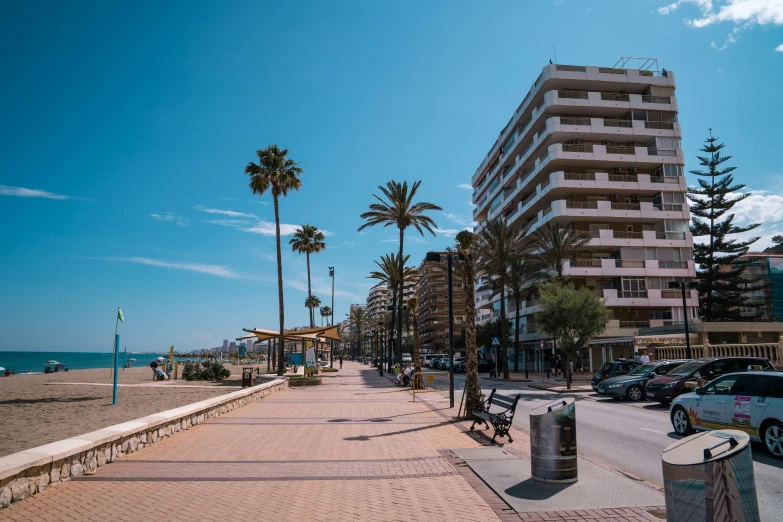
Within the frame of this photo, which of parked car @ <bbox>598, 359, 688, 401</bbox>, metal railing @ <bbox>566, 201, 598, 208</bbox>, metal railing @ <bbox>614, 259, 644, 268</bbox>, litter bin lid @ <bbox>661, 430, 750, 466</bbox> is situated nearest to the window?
litter bin lid @ <bbox>661, 430, 750, 466</bbox>

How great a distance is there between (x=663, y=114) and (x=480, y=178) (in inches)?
1126

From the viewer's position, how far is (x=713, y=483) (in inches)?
145

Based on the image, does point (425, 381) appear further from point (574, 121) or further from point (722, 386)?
point (574, 121)

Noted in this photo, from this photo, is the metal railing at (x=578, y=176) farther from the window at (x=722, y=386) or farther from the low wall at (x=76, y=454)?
the low wall at (x=76, y=454)

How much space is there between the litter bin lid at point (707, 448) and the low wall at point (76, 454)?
22.1ft

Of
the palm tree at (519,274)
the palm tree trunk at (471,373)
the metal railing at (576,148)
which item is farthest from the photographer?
the metal railing at (576,148)

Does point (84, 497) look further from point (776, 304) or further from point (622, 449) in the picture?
point (776, 304)

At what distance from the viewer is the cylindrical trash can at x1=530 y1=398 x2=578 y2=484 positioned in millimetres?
6793

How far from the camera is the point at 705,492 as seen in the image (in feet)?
12.3

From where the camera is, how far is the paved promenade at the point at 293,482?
5613 mm

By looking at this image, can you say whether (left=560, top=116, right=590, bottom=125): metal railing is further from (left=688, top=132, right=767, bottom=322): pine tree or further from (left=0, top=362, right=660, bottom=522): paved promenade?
(left=0, top=362, right=660, bottom=522): paved promenade

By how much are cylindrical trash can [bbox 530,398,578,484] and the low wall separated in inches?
247

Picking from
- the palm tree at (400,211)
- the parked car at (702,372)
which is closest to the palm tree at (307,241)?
the palm tree at (400,211)

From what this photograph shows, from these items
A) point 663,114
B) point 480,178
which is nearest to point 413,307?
point 663,114
